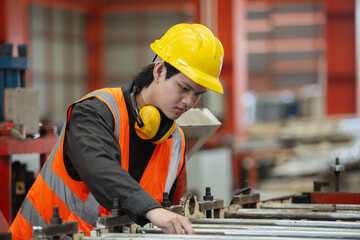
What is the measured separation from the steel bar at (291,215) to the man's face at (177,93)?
48cm

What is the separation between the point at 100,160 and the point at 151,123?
0.42 meters

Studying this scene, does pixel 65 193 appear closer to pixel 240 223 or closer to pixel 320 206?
pixel 240 223

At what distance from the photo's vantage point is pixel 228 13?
14.8 meters

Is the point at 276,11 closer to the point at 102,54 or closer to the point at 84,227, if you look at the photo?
the point at 102,54

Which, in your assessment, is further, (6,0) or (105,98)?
(6,0)

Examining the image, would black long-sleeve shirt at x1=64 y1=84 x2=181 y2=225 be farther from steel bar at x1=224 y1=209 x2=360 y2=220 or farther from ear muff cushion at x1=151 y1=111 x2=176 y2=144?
steel bar at x1=224 y1=209 x2=360 y2=220

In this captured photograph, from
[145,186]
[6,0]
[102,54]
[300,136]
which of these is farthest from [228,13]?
[145,186]

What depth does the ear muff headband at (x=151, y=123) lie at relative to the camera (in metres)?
2.52

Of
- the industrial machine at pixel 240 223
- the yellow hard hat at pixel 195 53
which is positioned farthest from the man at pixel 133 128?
the industrial machine at pixel 240 223

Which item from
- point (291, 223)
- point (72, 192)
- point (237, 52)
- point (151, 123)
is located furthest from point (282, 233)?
point (237, 52)

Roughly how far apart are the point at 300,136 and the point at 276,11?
1137cm

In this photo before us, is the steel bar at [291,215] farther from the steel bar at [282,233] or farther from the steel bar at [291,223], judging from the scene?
the steel bar at [282,233]

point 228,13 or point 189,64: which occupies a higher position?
point 228,13

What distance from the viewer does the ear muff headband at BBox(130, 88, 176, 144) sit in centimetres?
252
